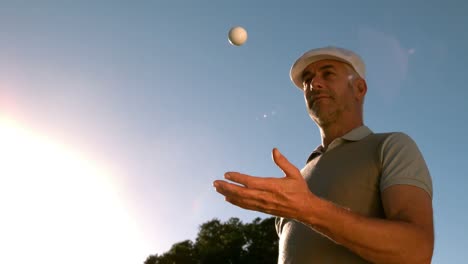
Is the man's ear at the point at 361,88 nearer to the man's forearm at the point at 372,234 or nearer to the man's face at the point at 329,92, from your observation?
the man's face at the point at 329,92

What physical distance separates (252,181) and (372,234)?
40.7 inches

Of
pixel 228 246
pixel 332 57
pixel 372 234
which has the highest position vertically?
pixel 228 246

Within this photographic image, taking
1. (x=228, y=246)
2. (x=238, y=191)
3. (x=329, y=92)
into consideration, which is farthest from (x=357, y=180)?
(x=228, y=246)

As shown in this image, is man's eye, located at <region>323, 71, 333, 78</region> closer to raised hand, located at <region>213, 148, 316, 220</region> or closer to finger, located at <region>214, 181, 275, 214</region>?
raised hand, located at <region>213, 148, 316, 220</region>

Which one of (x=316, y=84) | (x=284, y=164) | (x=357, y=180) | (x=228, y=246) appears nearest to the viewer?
(x=284, y=164)

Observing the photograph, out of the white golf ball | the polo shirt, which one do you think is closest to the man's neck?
the polo shirt

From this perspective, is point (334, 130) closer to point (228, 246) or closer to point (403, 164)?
point (403, 164)

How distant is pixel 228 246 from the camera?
50.4 meters

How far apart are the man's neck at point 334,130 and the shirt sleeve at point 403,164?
1083 millimetres

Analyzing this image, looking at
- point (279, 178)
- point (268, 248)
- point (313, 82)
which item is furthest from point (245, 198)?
point (268, 248)

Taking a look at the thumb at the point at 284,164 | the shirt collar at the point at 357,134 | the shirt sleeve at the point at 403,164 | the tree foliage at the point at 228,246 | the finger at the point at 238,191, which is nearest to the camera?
the finger at the point at 238,191

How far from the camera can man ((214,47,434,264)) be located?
9.35ft

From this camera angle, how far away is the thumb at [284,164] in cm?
283

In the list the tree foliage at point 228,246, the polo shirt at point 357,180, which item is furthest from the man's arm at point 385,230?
the tree foliage at point 228,246
